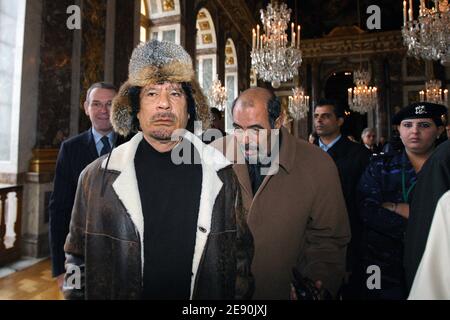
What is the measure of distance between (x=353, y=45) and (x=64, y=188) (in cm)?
1763

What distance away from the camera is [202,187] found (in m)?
1.42

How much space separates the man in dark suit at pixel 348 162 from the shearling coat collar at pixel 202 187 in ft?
6.07

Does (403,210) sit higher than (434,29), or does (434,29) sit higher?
(434,29)

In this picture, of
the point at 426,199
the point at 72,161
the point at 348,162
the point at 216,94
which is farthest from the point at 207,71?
the point at 426,199

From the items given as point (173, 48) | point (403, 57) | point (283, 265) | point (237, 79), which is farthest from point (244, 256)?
point (403, 57)

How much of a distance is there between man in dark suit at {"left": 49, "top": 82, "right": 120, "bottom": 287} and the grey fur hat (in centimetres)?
116

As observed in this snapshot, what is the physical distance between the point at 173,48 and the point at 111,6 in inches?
217

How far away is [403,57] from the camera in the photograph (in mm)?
15555

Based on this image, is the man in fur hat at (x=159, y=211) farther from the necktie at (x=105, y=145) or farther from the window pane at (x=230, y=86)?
the window pane at (x=230, y=86)

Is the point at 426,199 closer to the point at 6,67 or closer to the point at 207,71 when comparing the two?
the point at 6,67

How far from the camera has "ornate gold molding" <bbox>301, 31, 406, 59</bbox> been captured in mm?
15586

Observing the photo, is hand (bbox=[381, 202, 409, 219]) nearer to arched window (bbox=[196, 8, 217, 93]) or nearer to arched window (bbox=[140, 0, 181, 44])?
arched window (bbox=[140, 0, 181, 44])

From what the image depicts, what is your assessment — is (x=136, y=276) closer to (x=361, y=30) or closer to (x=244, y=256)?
(x=244, y=256)

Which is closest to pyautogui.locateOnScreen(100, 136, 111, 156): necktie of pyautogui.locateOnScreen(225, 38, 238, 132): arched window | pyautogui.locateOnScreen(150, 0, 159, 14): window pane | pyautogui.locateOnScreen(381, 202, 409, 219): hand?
pyautogui.locateOnScreen(381, 202, 409, 219): hand
